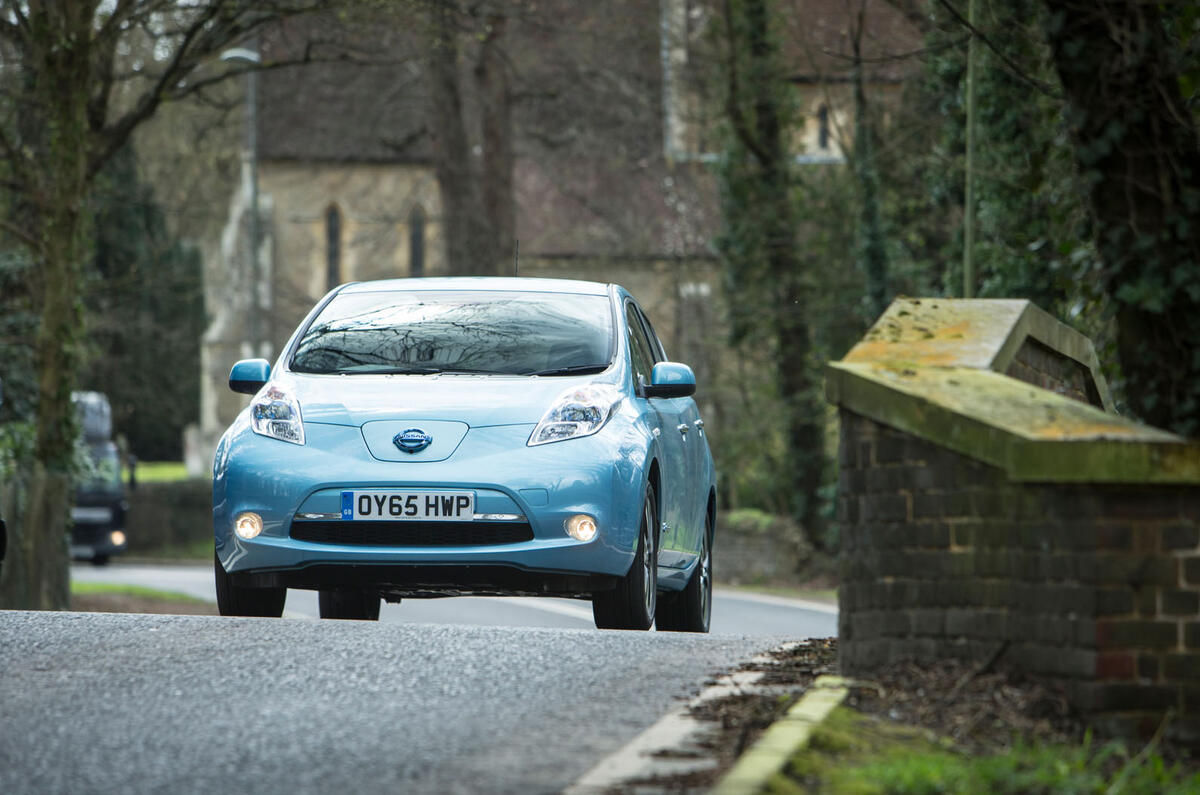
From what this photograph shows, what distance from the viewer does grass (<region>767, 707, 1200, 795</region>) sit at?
5.55m

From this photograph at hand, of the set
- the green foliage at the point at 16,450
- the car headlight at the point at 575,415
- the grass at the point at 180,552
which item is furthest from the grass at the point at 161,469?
the car headlight at the point at 575,415

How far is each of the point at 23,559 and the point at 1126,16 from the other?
1504 cm

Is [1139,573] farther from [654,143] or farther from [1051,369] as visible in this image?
[654,143]

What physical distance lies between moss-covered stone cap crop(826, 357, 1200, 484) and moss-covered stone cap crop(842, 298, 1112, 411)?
0.16 meters

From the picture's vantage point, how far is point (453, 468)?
903 cm

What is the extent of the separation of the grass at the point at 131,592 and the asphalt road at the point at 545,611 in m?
0.97

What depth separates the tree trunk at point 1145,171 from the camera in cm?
738

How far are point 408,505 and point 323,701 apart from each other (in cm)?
212

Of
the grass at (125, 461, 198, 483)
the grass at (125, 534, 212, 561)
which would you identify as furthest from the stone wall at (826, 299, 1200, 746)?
the grass at (125, 461, 198, 483)

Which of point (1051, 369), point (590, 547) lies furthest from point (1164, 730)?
point (1051, 369)

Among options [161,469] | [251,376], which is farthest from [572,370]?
[161,469]

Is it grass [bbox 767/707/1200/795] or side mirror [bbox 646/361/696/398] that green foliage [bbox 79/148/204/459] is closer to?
side mirror [bbox 646/361/696/398]

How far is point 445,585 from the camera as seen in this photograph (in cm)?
919

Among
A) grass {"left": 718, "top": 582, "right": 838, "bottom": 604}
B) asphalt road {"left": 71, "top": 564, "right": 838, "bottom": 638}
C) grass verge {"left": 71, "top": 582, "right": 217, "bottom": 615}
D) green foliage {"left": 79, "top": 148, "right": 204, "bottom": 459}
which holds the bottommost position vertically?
grass {"left": 718, "top": 582, "right": 838, "bottom": 604}
